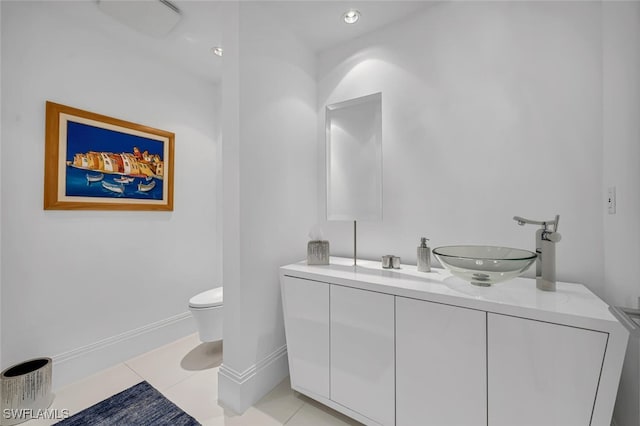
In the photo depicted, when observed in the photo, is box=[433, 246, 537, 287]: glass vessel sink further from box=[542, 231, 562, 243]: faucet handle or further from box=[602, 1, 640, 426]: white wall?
box=[602, 1, 640, 426]: white wall

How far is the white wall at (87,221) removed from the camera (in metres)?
1.54

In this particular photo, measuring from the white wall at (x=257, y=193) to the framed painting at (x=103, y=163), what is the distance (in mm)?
1102

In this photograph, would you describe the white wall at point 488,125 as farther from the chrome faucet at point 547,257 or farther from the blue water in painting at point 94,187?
the blue water in painting at point 94,187

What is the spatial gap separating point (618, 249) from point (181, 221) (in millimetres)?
3011

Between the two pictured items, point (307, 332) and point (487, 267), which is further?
point (307, 332)

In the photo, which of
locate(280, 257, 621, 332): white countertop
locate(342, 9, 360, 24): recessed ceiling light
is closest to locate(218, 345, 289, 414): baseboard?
locate(280, 257, 621, 332): white countertop

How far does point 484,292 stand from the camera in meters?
1.10

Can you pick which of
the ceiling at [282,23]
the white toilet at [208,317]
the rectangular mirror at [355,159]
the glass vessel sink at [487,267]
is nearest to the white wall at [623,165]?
the glass vessel sink at [487,267]

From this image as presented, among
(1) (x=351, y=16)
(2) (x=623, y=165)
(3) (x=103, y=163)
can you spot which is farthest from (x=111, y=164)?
(2) (x=623, y=165)

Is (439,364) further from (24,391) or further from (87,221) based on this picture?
(87,221)

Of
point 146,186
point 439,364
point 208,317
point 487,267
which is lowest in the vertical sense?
point 208,317

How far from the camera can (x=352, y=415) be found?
1.33 m

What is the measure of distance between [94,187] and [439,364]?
2506 millimetres

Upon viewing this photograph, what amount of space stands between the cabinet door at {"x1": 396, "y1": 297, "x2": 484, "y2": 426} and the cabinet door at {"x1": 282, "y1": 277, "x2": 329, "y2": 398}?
1.37 ft
